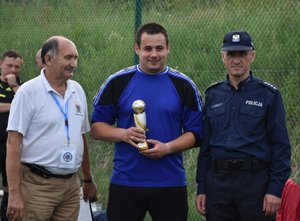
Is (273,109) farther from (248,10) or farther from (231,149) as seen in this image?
(248,10)

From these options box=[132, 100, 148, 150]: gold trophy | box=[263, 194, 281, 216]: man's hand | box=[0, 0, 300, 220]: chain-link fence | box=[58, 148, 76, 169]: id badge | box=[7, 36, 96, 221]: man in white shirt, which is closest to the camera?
box=[263, 194, 281, 216]: man's hand

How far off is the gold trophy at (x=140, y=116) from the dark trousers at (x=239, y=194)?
0.57 m

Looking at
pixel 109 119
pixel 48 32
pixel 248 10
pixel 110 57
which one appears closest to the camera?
pixel 109 119

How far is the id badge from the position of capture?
5.58m

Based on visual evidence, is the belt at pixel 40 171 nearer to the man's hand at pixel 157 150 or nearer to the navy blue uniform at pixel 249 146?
the man's hand at pixel 157 150

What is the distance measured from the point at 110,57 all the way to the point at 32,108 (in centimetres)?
329

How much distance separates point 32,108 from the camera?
5500 mm

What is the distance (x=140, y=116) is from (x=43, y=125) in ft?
2.44

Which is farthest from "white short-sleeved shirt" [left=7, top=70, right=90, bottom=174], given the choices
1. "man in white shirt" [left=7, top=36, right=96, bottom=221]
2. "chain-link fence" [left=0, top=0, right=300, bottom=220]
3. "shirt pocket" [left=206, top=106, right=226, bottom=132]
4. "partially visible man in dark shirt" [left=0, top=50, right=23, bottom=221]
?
"chain-link fence" [left=0, top=0, right=300, bottom=220]

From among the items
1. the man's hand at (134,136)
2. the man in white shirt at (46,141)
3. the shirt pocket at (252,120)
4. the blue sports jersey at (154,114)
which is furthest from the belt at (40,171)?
the shirt pocket at (252,120)

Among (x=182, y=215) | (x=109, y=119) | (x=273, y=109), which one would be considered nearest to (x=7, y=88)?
(x=109, y=119)

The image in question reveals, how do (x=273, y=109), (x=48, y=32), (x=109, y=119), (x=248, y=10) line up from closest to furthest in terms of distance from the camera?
(x=273, y=109) → (x=109, y=119) → (x=248, y=10) → (x=48, y=32)

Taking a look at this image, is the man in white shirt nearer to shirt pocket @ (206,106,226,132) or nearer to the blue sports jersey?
the blue sports jersey

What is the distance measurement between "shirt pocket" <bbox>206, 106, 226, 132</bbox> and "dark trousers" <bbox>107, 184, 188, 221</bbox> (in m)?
0.55
